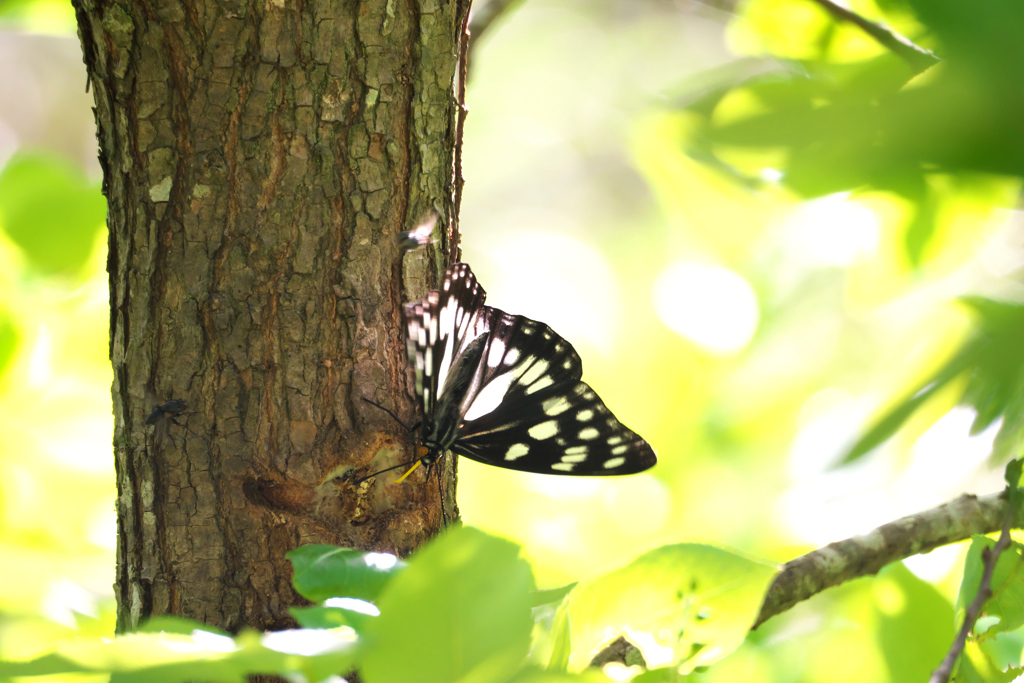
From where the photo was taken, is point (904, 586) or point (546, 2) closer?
point (904, 586)

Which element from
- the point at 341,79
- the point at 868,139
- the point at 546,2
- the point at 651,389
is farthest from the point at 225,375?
the point at 546,2

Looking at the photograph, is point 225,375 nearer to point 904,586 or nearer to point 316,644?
point 316,644

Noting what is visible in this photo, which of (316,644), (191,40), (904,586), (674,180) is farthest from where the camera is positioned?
(674,180)

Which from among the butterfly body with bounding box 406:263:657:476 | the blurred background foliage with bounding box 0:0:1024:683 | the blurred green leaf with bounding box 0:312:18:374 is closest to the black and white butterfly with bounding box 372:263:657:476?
the butterfly body with bounding box 406:263:657:476

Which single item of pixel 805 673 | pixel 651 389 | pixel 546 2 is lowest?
pixel 805 673

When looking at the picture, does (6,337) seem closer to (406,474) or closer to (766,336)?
(406,474)

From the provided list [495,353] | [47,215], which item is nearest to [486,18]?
[495,353]

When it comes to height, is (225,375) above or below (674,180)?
below
